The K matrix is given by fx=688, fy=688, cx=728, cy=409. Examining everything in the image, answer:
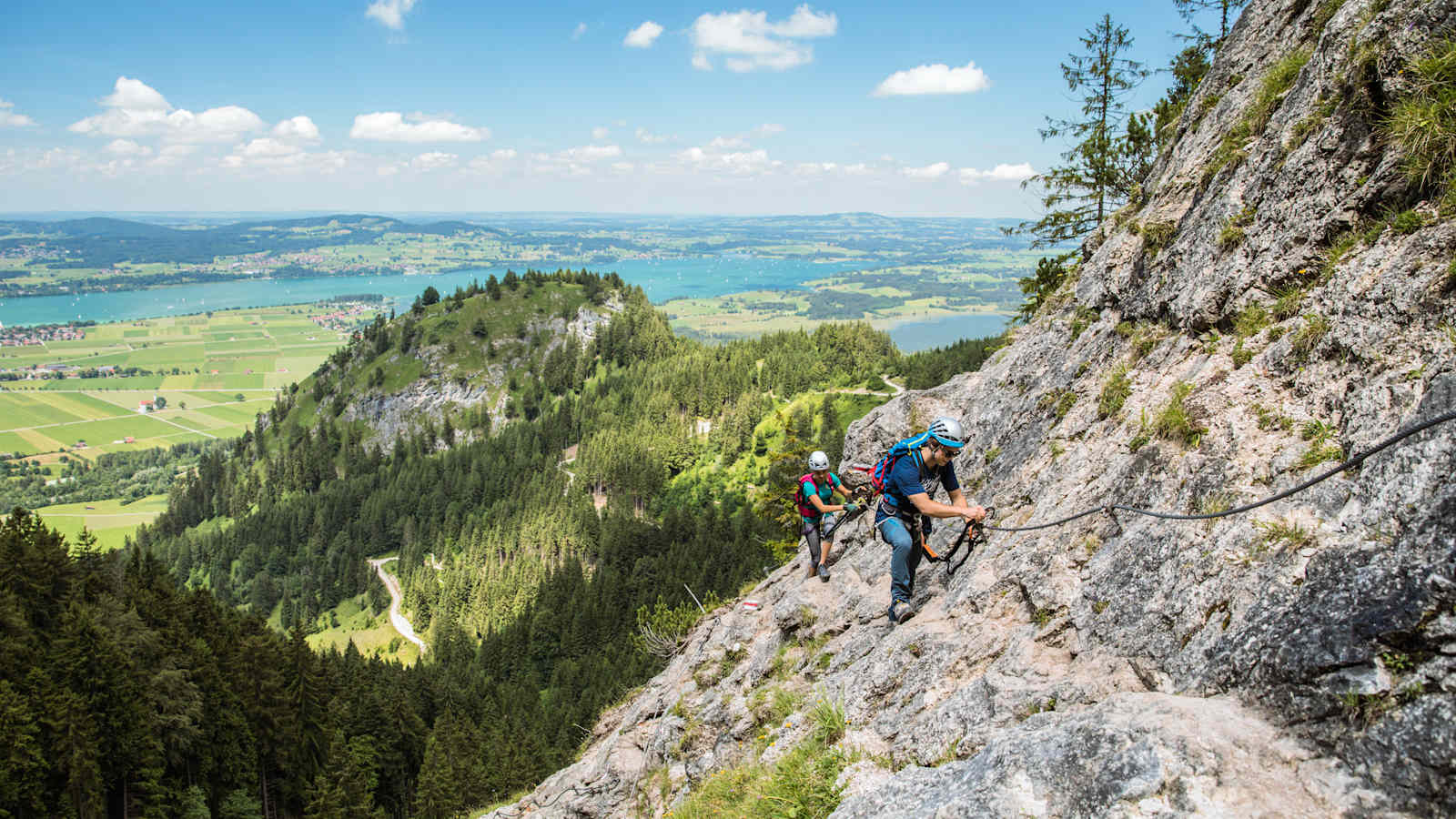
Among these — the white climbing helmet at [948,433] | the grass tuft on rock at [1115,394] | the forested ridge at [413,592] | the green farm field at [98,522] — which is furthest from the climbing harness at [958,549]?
the green farm field at [98,522]

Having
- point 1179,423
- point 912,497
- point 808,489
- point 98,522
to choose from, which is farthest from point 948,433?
point 98,522

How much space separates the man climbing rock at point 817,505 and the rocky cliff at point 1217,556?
1.13m

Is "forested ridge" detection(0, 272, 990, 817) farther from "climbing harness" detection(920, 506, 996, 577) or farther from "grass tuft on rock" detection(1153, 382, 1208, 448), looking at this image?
"grass tuft on rock" detection(1153, 382, 1208, 448)

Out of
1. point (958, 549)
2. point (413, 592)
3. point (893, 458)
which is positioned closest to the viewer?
point (893, 458)

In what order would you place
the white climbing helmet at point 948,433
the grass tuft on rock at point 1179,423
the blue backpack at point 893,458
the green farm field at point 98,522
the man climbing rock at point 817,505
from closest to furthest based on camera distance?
the grass tuft on rock at point 1179,423 < the white climbing helmet at point 948,433 < the blue backpack at point 893,458 < the man climbing rock at point 817,505 < the green farm field at point 98,522

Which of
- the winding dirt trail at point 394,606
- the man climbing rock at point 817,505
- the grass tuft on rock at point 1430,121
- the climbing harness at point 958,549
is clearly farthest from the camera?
the winding dirt trail at point 394,606

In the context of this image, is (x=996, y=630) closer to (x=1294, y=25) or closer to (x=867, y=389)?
(x=1294, y=25)

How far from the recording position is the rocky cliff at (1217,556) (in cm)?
499

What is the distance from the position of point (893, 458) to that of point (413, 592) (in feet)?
440

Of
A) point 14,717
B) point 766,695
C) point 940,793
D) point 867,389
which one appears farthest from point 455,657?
point 940,793

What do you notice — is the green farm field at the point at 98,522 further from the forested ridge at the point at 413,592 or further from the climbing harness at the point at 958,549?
the climbing harness at the point at 958,549

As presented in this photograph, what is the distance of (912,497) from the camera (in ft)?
33.4

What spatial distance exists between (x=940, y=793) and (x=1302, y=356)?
6459 millimetres

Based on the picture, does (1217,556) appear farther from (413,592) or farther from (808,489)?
(413,592)
